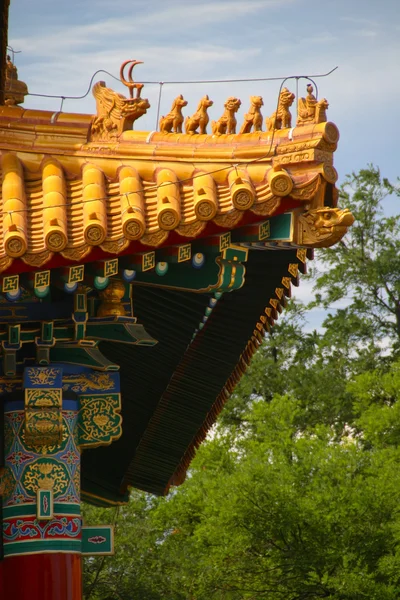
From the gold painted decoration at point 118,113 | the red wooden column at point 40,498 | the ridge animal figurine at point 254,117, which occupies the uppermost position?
the gold painted decoration at point 118,113

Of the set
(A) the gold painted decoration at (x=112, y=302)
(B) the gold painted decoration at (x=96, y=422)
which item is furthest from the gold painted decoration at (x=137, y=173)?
(B) the gold painted decoration at (x=96, y=422)

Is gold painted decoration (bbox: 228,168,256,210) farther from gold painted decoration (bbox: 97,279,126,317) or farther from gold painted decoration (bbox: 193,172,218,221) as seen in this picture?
gold painted decoration (bbox: 97,279,126,317)

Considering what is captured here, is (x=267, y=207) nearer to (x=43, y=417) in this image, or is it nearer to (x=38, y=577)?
(x=43, y=417)

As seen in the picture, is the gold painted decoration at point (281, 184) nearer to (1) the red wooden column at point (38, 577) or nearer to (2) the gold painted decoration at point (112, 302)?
(2) the gold painted decoration at point (112, 302)

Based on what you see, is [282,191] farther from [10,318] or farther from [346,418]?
[346,418]

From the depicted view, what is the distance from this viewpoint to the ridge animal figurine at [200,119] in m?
5.71

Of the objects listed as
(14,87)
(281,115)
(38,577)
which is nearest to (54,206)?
(281,115)

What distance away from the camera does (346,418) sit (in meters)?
25.5

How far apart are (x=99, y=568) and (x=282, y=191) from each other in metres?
12.6

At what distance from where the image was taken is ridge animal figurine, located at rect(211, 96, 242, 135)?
5.59m

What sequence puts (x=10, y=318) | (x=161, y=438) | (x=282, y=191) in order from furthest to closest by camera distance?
(x=161, y=438)
(x=10, y=318)
(x=282, y=191)

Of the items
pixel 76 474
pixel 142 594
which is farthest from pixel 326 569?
pixel 76 474

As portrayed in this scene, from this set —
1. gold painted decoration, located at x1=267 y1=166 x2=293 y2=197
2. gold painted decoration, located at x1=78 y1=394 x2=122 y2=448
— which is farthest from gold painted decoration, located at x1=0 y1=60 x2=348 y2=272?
gold painted decoration, located at x1=78 y1=394 x2=122 y2=448

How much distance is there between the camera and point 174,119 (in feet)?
18.9
